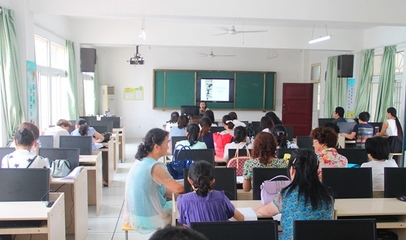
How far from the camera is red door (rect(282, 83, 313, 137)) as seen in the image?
12914 mm

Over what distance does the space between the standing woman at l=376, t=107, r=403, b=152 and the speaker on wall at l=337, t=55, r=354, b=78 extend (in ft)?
8.25

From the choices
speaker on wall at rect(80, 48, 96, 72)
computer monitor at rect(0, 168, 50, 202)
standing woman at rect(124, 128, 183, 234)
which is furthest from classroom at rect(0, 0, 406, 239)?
standing woman at rect(124, 128, 183, 234)

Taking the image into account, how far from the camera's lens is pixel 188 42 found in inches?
366

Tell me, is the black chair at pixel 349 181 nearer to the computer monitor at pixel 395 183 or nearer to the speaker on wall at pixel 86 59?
the computer monitor at pixel 395 183

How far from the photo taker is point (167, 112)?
42.5 feet

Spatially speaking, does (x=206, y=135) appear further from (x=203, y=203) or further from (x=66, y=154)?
(x=203, y=203)

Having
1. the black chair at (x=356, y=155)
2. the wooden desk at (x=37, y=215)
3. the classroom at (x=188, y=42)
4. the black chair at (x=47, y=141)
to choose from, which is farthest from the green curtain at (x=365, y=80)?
the wooden desk at (x=37, y=215)

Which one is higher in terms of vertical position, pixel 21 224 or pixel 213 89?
→ pixel 213 89

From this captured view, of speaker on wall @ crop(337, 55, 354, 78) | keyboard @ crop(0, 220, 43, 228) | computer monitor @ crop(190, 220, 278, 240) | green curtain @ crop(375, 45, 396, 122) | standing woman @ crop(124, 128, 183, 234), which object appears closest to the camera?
computer monitor @ crop(190, 220, 278, 240)

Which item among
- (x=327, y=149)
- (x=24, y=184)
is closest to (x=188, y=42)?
(x=327, y=149)

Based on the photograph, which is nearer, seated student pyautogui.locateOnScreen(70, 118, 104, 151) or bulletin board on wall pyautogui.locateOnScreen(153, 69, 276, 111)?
seated student pyautogui.locateOnScreen(70, 118, 104, 151)

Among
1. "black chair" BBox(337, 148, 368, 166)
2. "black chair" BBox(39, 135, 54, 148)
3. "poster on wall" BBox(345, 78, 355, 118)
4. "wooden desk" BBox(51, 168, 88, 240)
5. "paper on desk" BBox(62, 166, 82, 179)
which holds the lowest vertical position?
"wooden desk" BBox(51, 168, 88, 240)

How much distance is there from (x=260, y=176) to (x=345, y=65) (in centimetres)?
774

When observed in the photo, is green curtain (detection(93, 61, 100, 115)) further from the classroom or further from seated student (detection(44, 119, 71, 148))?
seated student (detection(44, 119, 71, 148))
